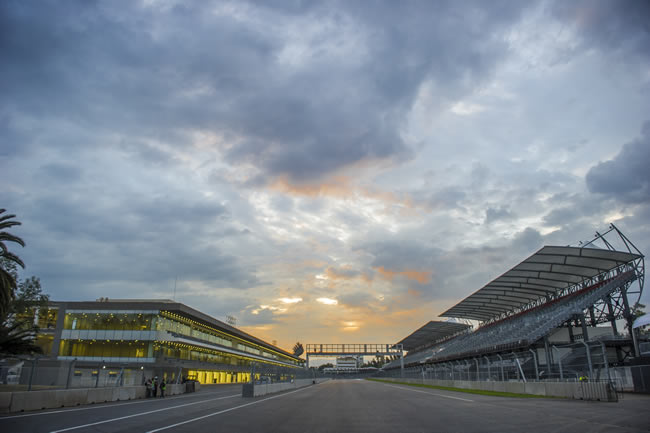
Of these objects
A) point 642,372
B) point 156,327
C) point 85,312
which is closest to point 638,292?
point 642,372

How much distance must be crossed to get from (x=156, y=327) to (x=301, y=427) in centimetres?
4664

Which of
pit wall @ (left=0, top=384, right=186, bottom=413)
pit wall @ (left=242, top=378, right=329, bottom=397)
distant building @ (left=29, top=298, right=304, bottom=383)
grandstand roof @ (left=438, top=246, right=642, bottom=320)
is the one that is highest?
grandstand roof @ (left=438, top=246, right=642, bottom=320)

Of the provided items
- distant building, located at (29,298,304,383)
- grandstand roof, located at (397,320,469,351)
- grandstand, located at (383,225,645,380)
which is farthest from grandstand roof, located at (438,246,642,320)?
distant building, located at (29,298,304,383)

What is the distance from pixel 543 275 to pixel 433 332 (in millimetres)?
45248

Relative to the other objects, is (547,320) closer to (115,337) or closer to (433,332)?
(115,337)

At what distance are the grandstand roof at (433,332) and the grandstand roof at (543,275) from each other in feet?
53.1

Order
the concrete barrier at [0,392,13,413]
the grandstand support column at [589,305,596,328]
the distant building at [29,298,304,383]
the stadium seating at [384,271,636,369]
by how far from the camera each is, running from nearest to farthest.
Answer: the concrete barrier at [0,392,13,413] → the stadium seating at [384,271,636,369] → the grandstand support column at [589,305,596,328] → the distant building at [29,298,304,383]

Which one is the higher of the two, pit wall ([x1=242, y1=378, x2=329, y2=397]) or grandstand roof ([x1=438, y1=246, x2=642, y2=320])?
grandstand roof ([x1=438, y1=246, x2=642, y2=320])

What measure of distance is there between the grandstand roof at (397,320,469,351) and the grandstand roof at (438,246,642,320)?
16181 millimetres

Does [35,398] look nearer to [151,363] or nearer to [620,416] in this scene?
[620,416]

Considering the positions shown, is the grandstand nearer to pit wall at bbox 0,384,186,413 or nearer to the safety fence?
the safety fence

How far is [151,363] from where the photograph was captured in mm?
52000

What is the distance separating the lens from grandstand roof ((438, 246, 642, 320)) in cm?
3859

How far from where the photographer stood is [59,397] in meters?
19.4
